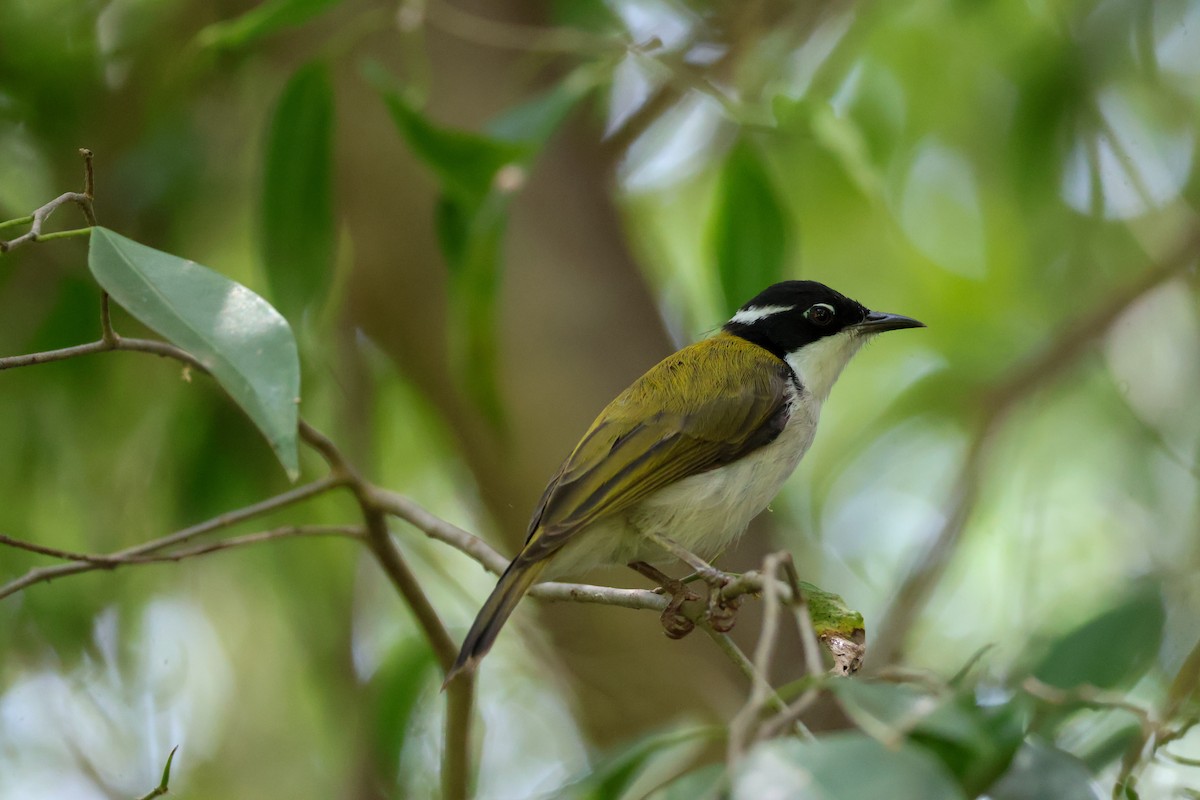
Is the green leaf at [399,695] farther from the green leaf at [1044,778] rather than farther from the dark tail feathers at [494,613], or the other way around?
the green leaf at [1044,778]

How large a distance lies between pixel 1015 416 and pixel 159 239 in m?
3.99

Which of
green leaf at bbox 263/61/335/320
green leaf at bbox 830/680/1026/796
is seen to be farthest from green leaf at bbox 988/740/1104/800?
green leaf at bbox 263/61/335/320

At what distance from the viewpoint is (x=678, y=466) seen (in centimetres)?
366

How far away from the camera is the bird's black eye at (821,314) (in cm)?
442

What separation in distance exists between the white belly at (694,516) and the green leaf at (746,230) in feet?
2.04

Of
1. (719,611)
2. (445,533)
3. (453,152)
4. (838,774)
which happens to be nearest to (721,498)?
(719,611)

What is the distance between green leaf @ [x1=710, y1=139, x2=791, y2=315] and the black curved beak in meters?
0.35

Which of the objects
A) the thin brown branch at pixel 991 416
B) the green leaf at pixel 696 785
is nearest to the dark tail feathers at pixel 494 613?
the green leaf at pixel 696 785

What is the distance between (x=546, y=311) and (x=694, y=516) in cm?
148

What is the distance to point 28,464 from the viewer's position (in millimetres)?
5281

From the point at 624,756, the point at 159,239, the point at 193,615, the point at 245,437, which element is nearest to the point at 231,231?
the point at 159,239

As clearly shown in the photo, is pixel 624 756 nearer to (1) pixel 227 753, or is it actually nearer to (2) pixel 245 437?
(2) pixel 245 437

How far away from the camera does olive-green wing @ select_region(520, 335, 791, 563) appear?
3.48m

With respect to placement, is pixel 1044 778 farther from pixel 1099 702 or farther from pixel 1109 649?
pixel 1109 649
